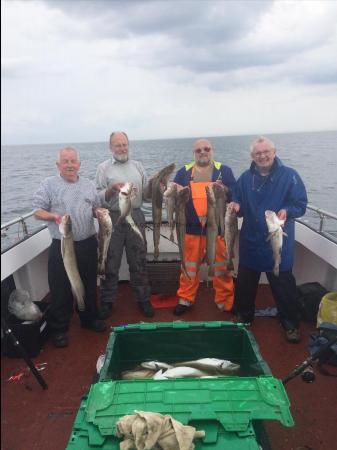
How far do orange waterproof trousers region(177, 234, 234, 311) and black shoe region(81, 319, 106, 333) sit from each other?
130cm

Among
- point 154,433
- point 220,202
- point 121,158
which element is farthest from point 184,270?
point 154,433

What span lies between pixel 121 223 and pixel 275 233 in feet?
7.16

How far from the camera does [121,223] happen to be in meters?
Answer: 5.27

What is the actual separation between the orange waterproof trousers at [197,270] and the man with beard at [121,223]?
64cm

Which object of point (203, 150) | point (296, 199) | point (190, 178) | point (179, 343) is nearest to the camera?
point (179, 343)

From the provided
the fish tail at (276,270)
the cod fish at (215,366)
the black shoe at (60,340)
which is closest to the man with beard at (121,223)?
the black shoe at (60,340)

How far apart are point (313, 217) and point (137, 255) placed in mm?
10192

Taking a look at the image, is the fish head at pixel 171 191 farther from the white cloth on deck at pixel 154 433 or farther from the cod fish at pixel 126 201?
the white cloth on deck at pixel 154 433

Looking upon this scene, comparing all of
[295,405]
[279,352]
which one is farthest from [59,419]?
[279,352]

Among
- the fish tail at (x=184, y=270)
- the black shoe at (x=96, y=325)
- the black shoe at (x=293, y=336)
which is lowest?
the black shoe at (x=96, y=325)

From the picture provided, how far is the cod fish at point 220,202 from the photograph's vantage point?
15.8ft

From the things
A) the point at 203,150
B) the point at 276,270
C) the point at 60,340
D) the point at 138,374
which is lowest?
the point at 60,340

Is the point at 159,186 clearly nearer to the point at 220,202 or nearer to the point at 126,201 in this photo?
the point at 126,201

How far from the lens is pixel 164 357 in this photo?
12.5ft
